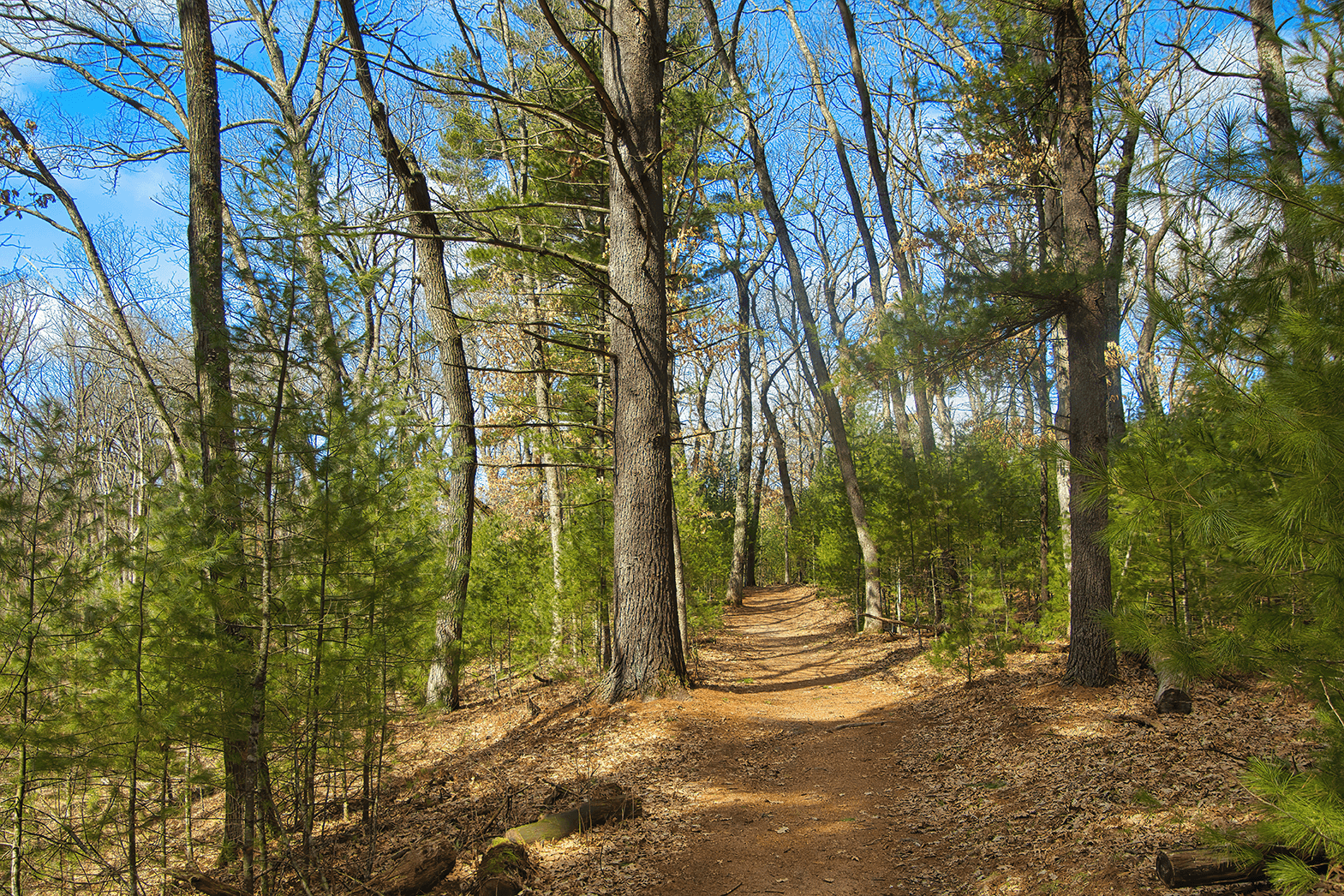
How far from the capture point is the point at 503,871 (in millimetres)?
3850

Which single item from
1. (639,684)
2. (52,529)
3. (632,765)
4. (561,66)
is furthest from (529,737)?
(561,66)

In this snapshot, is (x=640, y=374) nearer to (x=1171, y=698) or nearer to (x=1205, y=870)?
(x=1171, y=698)

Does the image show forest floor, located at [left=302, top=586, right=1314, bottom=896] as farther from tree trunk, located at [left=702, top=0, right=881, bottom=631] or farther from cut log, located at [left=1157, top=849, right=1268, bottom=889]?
tree trunk, located at [left=702, top=0, right=881, bottom=631]

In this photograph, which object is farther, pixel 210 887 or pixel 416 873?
pixel 416 873

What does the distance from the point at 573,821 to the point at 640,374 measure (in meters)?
4.11

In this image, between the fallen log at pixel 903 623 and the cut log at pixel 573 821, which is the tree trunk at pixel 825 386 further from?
the cut log at pixel 573 821

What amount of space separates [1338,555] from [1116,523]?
0.89 meters

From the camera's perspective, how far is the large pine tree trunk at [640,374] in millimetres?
6730

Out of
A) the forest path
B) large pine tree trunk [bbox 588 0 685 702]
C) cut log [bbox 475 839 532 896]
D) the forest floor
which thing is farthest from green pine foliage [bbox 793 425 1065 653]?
cut log [bbox 475 839 532 896]

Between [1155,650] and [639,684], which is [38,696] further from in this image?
[1155,650]

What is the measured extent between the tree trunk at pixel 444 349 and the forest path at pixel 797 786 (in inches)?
126

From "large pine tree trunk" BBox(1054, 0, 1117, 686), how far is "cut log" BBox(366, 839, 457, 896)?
228 inches

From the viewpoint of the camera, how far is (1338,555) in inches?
85.3

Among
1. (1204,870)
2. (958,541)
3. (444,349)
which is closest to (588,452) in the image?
(444,349)
